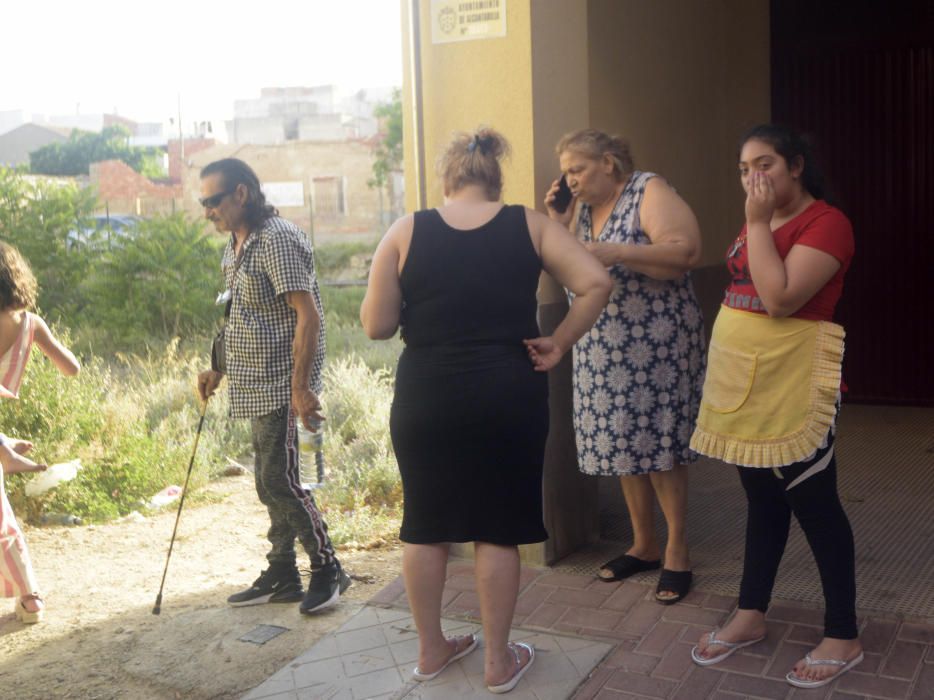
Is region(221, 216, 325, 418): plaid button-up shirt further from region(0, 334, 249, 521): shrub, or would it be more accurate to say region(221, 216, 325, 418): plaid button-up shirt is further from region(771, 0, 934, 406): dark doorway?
region(771, 0, 934, 406): dark doorway

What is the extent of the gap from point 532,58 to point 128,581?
3140mm

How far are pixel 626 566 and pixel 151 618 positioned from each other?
206 centimetres

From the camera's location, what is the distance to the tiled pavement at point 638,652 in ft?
11.8

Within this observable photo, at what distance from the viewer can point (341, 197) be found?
4581cm

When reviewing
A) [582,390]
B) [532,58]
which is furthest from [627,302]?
[532,58]

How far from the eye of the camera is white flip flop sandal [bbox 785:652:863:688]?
3.55 meters

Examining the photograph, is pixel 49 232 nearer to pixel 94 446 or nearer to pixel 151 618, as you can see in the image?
pixel 94 446

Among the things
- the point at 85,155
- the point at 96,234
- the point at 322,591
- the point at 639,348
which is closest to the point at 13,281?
the point at 322,591

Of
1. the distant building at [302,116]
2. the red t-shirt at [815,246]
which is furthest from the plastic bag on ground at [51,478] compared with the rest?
the distant building at [302,116]

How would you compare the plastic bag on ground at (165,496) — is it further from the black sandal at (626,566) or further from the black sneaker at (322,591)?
the black sandal at (626,566)

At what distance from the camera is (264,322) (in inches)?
175

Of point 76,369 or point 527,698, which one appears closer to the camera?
point 527,698

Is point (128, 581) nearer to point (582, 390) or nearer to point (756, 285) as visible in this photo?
point (582, 390)

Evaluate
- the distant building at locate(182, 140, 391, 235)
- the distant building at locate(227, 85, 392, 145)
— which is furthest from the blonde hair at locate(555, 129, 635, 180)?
the distant building at locate(227, 85, 392, 145)
